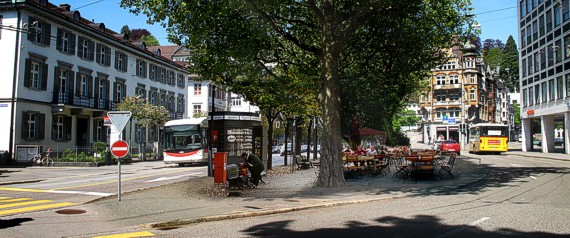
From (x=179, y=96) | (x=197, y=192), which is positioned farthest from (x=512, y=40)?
(x=197, y=192)

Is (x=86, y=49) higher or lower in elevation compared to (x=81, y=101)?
higher

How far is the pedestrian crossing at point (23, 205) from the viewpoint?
1083 centimetres

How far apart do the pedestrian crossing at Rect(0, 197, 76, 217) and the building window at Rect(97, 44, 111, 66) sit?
29.4m

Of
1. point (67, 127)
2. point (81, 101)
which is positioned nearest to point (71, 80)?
point (81, 101)

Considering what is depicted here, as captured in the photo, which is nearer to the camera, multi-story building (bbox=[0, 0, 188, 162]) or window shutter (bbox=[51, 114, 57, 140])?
multi-story building (bbox=[0, 0, 188, 162])

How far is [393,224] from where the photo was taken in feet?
26.5

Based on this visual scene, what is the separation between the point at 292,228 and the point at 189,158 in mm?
22334

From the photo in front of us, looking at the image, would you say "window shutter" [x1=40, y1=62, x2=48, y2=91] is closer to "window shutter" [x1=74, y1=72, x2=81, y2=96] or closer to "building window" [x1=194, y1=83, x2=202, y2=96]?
"window shutter" [x1=74, y1=72, x2=81, y2=96]

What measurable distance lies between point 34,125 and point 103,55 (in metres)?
10.2

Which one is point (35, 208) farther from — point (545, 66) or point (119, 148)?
point (545, 66)

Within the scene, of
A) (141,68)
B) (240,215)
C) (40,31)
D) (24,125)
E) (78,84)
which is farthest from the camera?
(141,68)

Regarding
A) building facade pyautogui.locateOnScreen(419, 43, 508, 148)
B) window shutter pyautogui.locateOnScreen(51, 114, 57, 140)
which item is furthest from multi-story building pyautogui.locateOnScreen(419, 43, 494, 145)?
window shutter pyautogui.locateOnScreen(51, 114, 57, 140)

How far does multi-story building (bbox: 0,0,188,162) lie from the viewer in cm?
3094

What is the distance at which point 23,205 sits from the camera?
11766 mm
